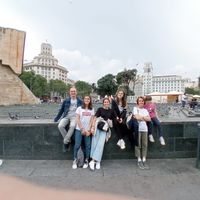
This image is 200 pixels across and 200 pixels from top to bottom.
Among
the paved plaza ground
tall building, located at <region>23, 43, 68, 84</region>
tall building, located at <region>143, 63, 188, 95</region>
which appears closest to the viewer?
the paved plaza ground

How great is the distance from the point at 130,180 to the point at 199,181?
1183 millimetres

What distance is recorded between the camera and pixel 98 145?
536cm

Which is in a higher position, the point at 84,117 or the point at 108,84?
the point at 108,84

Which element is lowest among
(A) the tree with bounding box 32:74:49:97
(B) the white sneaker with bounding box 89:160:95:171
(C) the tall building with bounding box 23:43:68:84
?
(B) the white sneaker with bounding box 89:160:95:171

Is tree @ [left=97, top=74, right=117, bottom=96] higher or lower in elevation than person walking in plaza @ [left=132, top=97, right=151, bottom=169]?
higher

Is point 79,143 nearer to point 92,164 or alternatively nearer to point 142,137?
point 92,164

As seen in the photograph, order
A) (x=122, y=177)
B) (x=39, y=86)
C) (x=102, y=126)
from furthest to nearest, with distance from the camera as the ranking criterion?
1. (x=39, y=86)
2. (x=102, y=126)
3. (x=122, y=177)

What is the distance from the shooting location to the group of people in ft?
17.5

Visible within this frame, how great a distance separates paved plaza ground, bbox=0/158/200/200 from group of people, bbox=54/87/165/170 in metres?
0.32

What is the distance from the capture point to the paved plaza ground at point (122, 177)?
13.0ft

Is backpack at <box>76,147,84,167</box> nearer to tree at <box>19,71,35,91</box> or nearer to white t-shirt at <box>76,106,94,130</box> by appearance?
white t-shirt at <box>76,106,94,130</box>

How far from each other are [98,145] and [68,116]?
919mm

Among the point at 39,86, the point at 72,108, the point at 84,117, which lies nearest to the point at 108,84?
the point at 39,86

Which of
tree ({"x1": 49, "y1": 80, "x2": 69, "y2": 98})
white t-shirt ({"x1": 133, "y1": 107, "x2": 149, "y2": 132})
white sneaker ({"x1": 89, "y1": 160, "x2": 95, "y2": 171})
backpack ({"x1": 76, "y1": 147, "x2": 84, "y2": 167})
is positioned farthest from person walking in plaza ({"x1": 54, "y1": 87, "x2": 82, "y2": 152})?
tree ({"x1": 49, "y1": 80, "x2": 69, "y2": 98})
